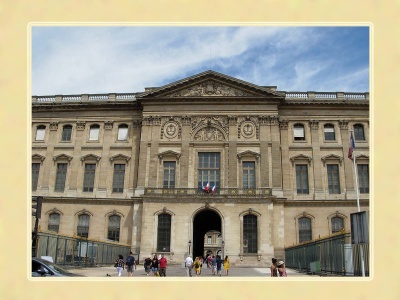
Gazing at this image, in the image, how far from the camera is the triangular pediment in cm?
4003

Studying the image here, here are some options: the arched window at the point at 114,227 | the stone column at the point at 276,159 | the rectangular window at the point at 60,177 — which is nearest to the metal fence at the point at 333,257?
the stone column at the point at 276,159

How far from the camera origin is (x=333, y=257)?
20203mm

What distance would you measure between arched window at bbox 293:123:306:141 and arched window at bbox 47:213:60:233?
83.1 ft

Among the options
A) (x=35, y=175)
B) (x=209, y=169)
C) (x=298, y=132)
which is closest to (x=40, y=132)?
(x=35, y=175)

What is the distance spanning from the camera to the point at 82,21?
8211 millimetres

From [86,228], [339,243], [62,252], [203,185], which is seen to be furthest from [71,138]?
[339,243]

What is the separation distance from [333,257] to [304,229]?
18.3 m

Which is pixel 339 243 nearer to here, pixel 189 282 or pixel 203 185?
pixel 189 282

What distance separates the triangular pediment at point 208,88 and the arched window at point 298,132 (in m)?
3.72

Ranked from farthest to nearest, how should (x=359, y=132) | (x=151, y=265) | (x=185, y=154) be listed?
(x=359, y=132) < (x=185, y=154) < (x=151, y=265)

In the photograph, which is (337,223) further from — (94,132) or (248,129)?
(94,132)

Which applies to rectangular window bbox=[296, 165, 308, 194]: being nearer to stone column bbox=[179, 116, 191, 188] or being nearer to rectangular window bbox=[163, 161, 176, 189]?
stone column bbox=[179, 116, 191, 188]

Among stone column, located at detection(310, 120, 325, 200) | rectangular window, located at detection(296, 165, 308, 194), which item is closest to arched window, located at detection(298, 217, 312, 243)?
stone column, located at detection(310, 120, 325, 200)

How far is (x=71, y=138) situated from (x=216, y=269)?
22.7m
